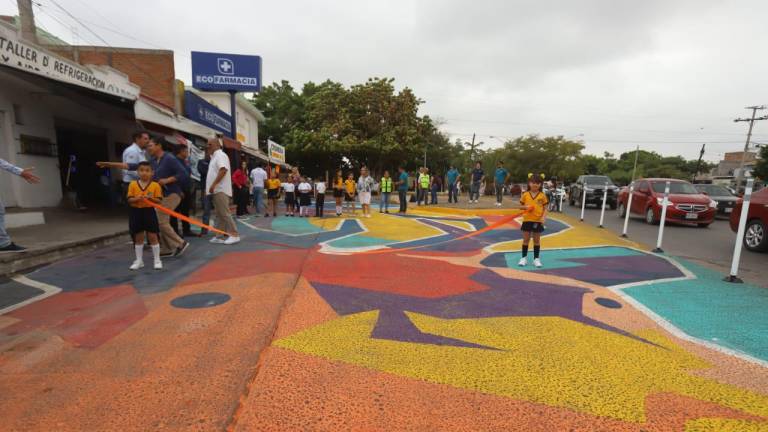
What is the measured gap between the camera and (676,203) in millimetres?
10781

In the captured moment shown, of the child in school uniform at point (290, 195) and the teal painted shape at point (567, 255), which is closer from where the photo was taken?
the teal painted shape at point (567, 255)

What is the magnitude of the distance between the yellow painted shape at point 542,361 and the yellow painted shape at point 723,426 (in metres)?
0.19

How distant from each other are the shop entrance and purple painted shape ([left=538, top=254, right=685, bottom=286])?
40.7 ft

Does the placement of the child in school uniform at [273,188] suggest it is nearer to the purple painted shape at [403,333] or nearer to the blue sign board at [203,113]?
the blue sign board at [203,113]

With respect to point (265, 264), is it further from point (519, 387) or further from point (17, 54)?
point (17, 54)

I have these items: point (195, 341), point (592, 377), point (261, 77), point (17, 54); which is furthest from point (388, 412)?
point (261, 77)

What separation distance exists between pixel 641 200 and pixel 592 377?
482 inches

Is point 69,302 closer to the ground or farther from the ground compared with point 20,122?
closer to the ground

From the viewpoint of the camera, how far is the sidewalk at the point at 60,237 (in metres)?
4.82

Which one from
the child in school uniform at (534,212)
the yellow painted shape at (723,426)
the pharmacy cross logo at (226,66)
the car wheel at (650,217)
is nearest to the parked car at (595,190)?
the car wheel at (650,217)

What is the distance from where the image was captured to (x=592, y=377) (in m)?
2.46

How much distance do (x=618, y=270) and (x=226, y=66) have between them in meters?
14.7

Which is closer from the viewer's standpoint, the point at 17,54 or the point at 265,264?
the point at 265,264

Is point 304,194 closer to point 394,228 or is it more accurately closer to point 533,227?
point 394,228
